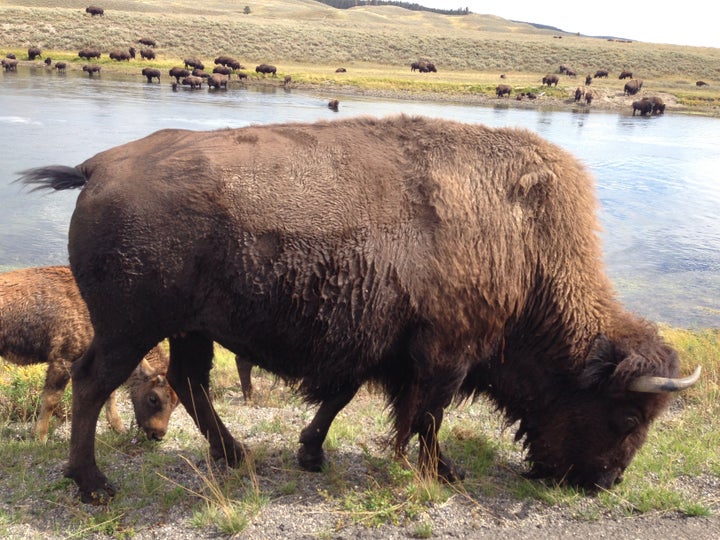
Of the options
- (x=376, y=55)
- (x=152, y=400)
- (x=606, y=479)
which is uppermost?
(x=376, y=55)

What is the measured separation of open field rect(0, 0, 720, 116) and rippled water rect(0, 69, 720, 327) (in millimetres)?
8608

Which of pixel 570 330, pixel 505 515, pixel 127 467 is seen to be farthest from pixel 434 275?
pixel 127 467

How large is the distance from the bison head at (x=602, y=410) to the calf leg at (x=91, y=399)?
2730 mm

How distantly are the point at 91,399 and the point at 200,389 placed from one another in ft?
2.80

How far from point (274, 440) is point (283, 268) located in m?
1.85

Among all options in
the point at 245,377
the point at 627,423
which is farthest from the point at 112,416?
the point at 627,423

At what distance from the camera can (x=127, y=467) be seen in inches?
184

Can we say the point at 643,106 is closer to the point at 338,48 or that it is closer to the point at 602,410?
the point at 338,48

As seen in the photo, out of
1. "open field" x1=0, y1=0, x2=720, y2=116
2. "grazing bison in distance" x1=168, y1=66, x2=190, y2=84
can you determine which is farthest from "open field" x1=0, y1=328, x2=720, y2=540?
"grazing bison in distance" x1=168, y1=66, x2=190, y2=84

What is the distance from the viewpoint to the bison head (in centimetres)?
432

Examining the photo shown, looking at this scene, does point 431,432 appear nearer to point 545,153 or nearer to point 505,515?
point 505,515

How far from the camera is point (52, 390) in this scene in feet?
19.0

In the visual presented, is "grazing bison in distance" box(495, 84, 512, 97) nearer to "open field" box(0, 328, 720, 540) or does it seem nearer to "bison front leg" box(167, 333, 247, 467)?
"open field" box(0, 328, 720, 540)

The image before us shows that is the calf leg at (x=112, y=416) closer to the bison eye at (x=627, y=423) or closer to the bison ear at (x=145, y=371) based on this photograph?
the bison ear at (x=145, y=371)
